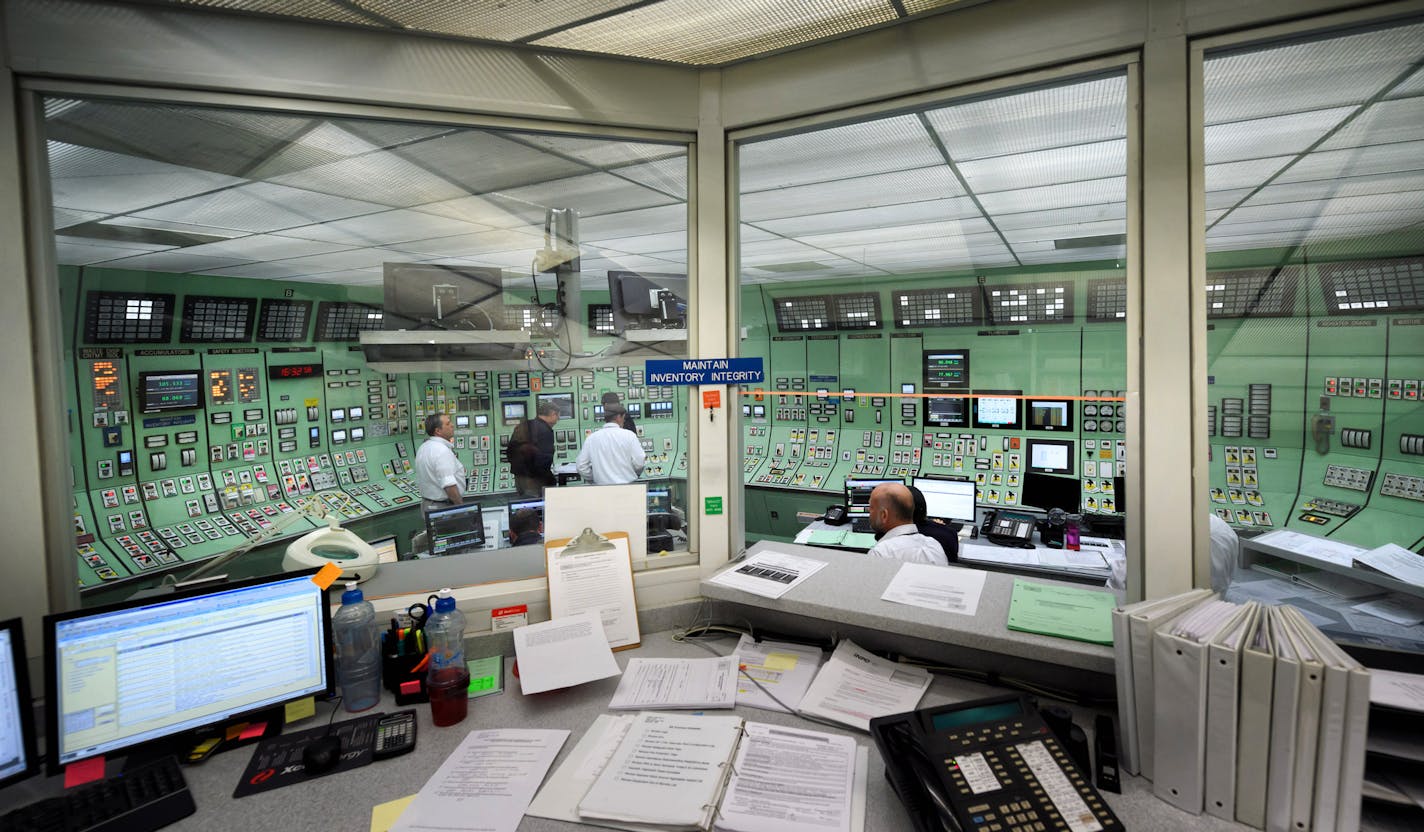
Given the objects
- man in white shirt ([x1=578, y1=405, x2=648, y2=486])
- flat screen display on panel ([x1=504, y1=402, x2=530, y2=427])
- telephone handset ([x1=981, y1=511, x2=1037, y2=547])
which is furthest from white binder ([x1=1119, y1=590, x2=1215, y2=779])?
telephone handset ([x1=981, y1=511, x2=1037, y2=547])

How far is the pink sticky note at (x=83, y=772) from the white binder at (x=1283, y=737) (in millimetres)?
2176

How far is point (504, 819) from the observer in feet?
3.46

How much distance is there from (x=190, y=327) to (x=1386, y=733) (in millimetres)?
5183

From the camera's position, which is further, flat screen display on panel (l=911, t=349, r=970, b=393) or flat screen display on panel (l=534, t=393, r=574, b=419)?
flat screen display on panel (l=911, t=349, r=970, b=393)

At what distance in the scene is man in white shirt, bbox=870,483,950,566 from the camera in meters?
2.67

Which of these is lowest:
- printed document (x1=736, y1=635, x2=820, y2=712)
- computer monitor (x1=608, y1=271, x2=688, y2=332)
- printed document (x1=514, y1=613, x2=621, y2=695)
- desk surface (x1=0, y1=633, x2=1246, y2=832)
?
desk surface (x1=0, y1=633, x2=1246, y2=832)

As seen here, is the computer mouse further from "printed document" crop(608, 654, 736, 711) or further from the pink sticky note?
"printed document" crop(608, 654, 736, 711)

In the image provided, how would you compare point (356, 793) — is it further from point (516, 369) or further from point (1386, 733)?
point (1386, 733)

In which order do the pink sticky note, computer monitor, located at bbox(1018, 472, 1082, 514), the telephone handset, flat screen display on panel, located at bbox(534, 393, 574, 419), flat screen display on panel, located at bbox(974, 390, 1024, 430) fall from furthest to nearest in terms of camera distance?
flat screen display on panel, located at bbox(974, 390, 1024, 430) < computer monitor, located at bbox(1018, 472, 1082, 514) < the telephone handset < flat screen display on panel, located at bbox(534, 393, 574, 419) < the pink sticky note

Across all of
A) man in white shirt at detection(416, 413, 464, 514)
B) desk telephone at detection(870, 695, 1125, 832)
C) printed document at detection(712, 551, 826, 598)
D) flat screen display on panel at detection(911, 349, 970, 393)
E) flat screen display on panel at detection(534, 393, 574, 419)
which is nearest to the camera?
desk telephone at detection(870, 695, 1125, 832)

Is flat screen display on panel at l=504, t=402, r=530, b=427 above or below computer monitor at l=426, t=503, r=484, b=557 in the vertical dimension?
above

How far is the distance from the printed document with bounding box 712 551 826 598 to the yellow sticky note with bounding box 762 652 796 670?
0.56 feet

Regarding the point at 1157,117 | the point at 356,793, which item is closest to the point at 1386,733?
the point at 1157,117

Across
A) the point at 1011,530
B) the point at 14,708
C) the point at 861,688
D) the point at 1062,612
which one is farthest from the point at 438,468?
the point at 1011,530
